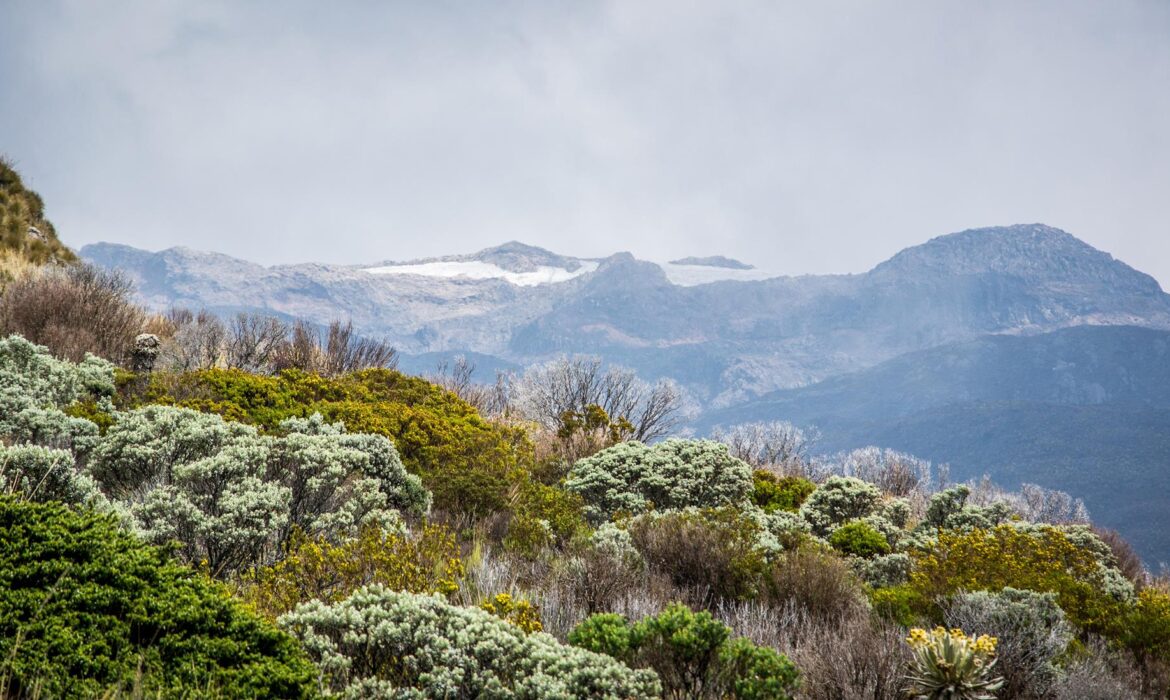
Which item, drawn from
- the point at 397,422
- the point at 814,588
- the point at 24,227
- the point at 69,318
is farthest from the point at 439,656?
the point at 24,227

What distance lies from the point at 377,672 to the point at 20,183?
26.4 meters

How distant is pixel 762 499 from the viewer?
46.3 ft

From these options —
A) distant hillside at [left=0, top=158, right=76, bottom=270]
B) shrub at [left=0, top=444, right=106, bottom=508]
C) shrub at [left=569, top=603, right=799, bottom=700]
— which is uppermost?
distant hillside at [left=0, top=158, right=76, bottom=270]

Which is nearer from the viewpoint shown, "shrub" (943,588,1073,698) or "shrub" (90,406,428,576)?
"shrub" (943,588,1073,698)

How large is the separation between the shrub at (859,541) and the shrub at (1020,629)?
12.6 feet

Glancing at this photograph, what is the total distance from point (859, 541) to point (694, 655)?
7.39m

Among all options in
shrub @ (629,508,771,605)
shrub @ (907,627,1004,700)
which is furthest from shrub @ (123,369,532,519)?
shrub @ (907,627,1004,700)

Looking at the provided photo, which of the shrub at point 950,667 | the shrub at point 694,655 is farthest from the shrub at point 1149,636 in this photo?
the shrub at point 694,655

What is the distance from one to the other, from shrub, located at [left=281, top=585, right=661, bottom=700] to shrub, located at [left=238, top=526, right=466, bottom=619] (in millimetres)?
911

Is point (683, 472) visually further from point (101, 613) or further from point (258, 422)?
point (101, 613)

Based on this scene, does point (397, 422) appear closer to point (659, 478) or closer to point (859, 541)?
point (659, 478)

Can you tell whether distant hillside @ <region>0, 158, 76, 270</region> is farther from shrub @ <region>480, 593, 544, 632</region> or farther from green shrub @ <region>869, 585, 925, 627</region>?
green shrub @ <region>869, 585, 925, 627</region>

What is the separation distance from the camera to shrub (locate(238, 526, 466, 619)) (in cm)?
534

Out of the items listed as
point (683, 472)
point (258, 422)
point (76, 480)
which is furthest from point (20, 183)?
point (683, 472)
